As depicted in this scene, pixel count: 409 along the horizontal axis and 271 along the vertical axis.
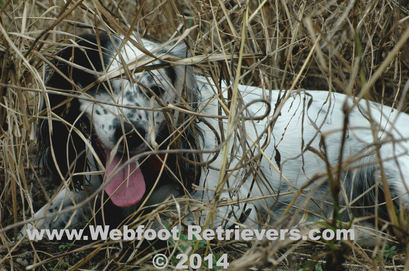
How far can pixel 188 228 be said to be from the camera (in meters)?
1.85

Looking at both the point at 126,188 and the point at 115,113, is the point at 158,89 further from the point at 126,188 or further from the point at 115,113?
the point at 126,188

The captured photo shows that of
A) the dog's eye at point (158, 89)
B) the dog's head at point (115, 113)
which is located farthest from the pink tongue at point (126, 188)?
the dog's eye at point (158, 89)

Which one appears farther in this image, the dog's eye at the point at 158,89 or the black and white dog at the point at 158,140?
the dog's eye at the point at 158,89

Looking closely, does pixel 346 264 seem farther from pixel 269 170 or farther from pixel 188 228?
pixel 269 170

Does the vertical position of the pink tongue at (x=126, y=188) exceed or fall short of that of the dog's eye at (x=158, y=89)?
it falls short

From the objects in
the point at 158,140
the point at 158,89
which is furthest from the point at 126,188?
the point at 158,89

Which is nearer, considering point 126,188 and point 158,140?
point 126,188

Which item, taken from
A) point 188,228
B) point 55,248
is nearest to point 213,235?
point 188,228

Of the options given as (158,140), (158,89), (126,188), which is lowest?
(126,188)

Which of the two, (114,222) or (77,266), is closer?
(77,266)

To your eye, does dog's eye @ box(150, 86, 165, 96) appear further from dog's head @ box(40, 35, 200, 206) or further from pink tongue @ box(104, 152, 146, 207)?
pink tongue @ box(104, 152, 146, 207)

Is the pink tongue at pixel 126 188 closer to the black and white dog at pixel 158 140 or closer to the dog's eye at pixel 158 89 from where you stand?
the black and white dog at pixel 158 140

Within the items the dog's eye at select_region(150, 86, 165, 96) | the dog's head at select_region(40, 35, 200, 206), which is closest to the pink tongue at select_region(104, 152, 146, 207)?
the dog's head at select_region(40, 35, 200, 206)

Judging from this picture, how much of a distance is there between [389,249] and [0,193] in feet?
5.48
